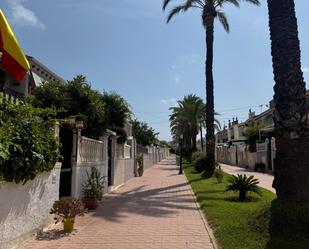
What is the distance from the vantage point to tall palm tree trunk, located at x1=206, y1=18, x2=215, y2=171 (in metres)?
28.5

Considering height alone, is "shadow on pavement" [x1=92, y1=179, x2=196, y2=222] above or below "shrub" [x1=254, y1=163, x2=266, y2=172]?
below

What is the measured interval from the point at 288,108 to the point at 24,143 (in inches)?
220

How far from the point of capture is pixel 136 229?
9969 mm

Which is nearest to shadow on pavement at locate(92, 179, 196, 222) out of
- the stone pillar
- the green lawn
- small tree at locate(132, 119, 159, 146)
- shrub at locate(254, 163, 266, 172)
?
the stone pillar

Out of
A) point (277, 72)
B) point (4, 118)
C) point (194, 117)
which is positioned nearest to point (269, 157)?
point (194, 117)

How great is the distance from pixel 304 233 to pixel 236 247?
1.51m

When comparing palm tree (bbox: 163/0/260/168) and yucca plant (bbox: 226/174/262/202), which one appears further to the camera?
palm tree (bbox: 163/0/260/168)

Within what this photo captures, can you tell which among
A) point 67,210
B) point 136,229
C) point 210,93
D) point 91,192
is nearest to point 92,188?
point 91,192

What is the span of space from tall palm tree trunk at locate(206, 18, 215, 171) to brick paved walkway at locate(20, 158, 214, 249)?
1405 cm

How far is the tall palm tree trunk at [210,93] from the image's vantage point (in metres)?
28.5

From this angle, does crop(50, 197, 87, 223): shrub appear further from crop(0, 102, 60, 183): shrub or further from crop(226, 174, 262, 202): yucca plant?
crop(226, 174, 262, 202): yucca plant

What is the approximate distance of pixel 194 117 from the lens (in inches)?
2308

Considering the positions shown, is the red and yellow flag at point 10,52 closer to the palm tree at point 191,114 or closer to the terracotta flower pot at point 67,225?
the terracotta flower pot at point 67,225

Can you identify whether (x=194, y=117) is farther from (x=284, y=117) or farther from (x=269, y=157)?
(x=284, y=117)
